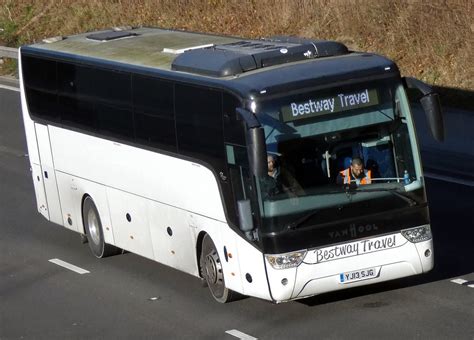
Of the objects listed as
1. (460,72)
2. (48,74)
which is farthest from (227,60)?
(460,72)

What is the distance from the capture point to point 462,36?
2753 centimetres

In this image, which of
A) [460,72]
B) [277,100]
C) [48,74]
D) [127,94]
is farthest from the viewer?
[460,72]

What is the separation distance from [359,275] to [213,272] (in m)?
1.87

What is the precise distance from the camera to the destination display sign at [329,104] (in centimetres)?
1330

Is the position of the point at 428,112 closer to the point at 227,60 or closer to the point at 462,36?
the point at 227,60

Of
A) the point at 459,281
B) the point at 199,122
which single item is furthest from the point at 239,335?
the point at 459,281

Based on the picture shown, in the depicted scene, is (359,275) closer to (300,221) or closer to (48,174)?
(300,221)

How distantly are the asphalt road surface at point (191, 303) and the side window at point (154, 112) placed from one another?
188 cm

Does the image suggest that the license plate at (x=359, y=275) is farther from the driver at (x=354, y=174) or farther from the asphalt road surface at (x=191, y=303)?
the driver at (x=354, y=174)

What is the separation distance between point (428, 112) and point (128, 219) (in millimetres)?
4500

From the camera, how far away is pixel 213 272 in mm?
14531

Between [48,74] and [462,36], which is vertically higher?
[48,74]

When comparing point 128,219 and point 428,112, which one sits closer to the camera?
point 428,112

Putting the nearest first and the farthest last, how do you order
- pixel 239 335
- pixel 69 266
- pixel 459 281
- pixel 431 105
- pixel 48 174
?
pixel 239 335, pixel 431 105, pixel 459 281, pixel 69 266, pixel 48 174
